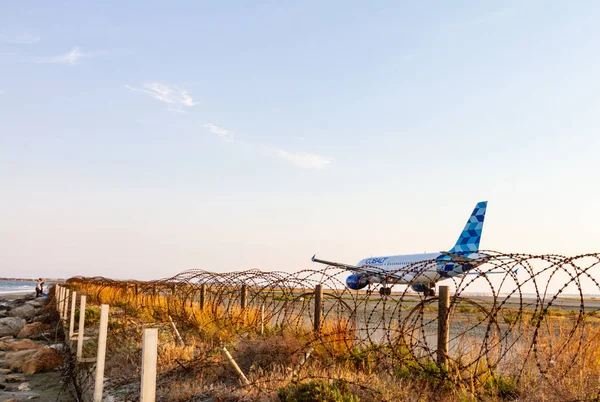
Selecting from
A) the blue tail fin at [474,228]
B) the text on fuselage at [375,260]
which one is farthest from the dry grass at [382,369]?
the text on fuselage at [375,260]

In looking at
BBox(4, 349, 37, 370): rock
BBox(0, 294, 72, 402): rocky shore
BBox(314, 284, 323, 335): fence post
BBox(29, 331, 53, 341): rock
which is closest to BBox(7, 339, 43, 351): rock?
BBox(0, 294, 72, 402): rocky shore

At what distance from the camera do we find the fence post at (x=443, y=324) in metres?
6.69

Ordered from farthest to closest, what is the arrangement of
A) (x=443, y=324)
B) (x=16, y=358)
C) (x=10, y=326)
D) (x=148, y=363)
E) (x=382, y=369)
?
1. (x=10, y=326)
2. (x=16, y=358)
3. (x=382, y=369)
4. (x=443, y=324)
5. (x=148, y=363)

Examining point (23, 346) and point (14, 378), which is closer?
point (14, 378)

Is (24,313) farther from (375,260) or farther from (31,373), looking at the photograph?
(375,260)

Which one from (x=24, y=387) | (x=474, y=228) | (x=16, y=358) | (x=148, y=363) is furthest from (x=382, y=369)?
(x=474, y=228)

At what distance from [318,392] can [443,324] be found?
2032mm

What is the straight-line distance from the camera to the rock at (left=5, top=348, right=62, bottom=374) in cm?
1151

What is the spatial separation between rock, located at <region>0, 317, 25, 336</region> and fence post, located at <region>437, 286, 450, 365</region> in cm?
1713

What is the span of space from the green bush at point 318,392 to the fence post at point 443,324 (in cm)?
154

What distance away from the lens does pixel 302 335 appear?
9719mm

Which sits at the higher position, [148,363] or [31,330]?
[148,363]

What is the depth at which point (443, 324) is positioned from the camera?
669cm

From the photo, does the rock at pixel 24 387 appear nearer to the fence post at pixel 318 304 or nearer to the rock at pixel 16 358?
the rock at pixel 16 358
